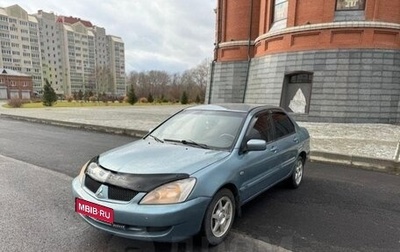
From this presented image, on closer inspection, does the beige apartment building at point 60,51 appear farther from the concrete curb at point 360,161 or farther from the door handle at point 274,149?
the door handle at point 274,149

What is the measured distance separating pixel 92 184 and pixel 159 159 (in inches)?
29.3

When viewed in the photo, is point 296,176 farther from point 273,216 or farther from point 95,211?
point 95,211

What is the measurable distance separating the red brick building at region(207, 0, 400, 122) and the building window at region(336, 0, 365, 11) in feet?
0.15

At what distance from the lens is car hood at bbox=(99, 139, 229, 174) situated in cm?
279

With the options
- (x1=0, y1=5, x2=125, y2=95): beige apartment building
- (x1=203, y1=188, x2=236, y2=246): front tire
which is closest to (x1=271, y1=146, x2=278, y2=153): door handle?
(x1=203, y1=188, x2=236, y2=246): front tire

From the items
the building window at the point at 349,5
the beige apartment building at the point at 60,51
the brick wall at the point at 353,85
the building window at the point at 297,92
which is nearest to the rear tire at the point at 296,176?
the brick wall at the point at 353,85

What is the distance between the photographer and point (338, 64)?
46.2ft

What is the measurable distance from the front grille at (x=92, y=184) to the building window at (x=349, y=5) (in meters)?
15.3

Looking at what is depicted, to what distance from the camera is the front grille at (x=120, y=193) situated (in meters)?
2.63

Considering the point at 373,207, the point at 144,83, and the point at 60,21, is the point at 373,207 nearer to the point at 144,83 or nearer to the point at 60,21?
the point at 144,83

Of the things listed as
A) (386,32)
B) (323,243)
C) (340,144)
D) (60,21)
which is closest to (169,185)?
(323,243)

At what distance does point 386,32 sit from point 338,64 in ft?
9.07

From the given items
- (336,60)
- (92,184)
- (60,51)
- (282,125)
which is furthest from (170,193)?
(60,51)

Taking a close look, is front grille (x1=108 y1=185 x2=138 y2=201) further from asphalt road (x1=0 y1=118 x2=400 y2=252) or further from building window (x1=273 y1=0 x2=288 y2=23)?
building window (x1=273 y1=0 x2=288 y2=23)
